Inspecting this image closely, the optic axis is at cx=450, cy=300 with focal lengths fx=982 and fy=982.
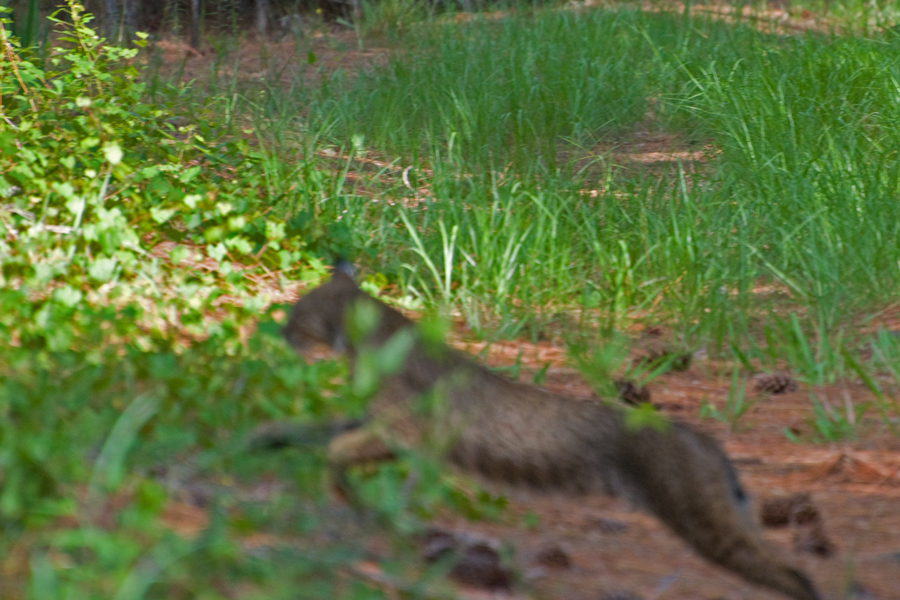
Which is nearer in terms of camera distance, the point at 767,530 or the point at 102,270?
the point at 767,530

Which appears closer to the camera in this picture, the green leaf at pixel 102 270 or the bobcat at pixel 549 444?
the bobcat at pixel 549 444

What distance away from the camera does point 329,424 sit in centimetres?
229

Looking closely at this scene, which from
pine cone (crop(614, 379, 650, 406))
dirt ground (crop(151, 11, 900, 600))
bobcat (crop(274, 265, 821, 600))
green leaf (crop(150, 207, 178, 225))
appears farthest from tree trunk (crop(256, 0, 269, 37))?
bobcat (crop(274, 265, 821, 600))

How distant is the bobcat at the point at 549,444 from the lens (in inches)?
88.8

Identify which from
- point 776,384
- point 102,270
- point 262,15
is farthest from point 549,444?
point 262,15

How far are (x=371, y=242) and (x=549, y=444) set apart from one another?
2.41m

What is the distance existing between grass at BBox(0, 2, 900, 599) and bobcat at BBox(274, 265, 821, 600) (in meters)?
0.11

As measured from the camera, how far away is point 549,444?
247cm

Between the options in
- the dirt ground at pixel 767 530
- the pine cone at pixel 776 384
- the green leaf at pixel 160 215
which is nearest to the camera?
the dirt ground at pixel 767 530

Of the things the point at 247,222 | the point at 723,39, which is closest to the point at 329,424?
the point at 247,222

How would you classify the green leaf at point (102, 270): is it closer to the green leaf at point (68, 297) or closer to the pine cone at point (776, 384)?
the green leaf at point (68, 297)

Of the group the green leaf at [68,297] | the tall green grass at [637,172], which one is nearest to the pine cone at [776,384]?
the tall green grass at [637,172]

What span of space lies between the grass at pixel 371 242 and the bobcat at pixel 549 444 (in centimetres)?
11

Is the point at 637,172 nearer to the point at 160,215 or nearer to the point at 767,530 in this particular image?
the point at 160,215
